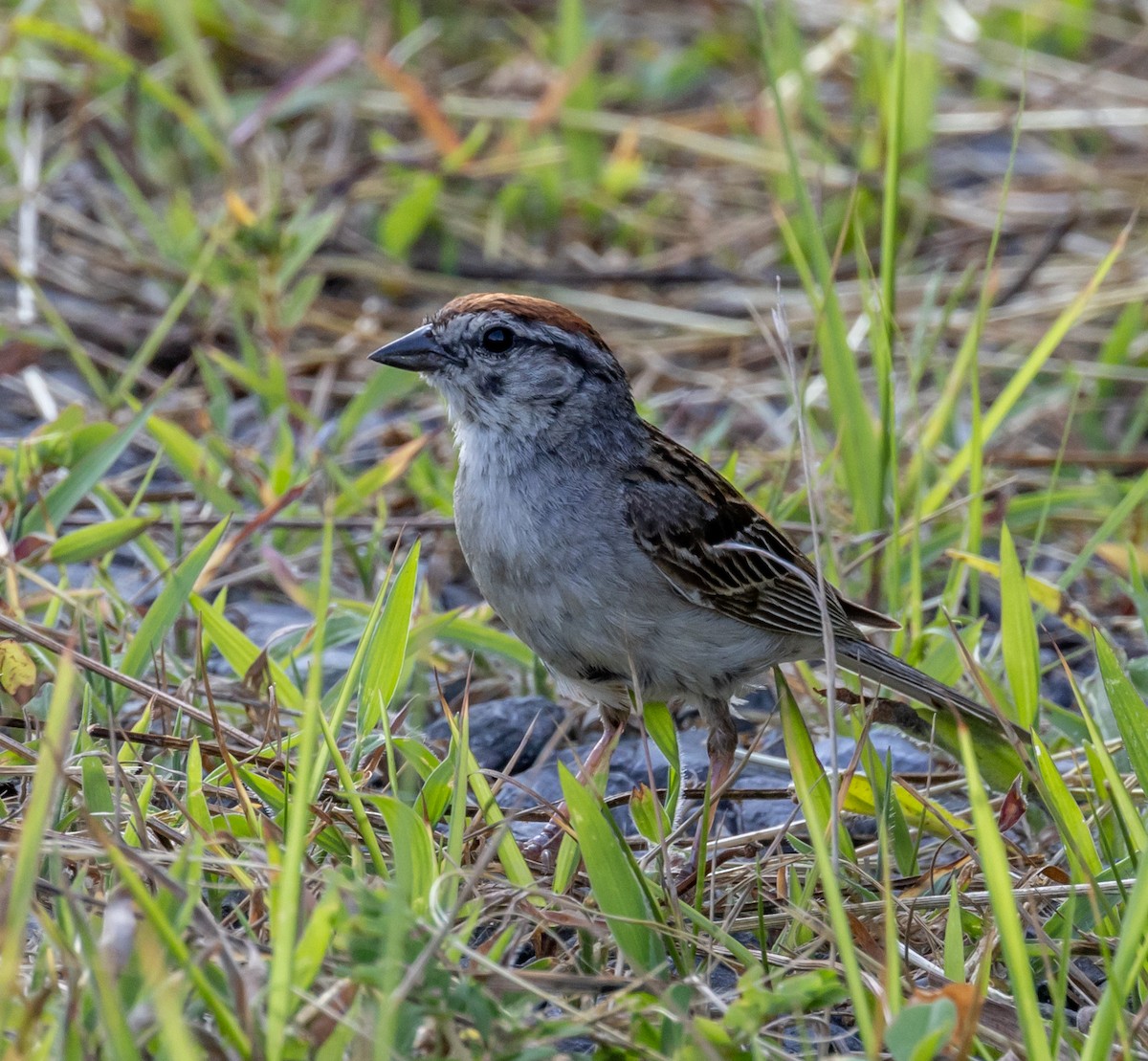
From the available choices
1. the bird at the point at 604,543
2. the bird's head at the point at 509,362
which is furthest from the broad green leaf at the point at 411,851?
the bird's head at the point at 509,362

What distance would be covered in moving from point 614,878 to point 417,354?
4.72 ft

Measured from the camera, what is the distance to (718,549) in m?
3.51

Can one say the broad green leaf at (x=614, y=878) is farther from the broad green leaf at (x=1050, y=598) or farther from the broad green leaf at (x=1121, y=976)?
the broad green leaf at (x=1050, y=598)

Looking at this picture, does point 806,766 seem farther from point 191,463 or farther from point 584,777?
point 191,463

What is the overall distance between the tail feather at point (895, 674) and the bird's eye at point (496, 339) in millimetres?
1004

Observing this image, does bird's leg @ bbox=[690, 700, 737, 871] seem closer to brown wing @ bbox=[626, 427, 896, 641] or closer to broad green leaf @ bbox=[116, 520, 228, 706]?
brown wing @ bbox=[626, 427, 896, 641]

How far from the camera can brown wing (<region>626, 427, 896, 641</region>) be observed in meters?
3.40

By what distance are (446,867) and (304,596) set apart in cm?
132

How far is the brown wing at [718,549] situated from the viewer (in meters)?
3.40

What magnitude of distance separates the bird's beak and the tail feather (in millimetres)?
1103

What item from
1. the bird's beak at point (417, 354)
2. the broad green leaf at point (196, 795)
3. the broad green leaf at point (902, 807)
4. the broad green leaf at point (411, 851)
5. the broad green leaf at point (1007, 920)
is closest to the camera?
the broad green leaf at point (1007, 920)

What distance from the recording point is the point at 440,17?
7859 millimetres

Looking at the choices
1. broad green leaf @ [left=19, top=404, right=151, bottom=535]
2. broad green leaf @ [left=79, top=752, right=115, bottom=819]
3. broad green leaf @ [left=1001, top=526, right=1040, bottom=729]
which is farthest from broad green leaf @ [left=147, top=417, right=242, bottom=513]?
broad green leaf @ [left=1001, top=526, right=1040, bottom=729]

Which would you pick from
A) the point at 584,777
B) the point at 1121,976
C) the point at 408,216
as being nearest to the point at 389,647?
the point at 584,777
